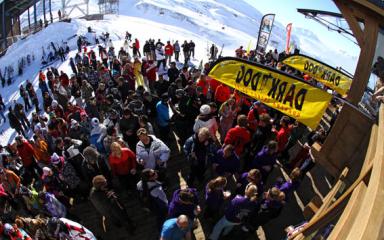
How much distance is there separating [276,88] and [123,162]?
3308 mm

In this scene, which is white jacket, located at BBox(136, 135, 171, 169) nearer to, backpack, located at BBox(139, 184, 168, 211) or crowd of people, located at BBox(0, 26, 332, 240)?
crowd of people, located at BBox(0, 26, 332, 240)

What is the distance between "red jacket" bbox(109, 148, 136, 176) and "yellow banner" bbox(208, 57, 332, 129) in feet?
8.17

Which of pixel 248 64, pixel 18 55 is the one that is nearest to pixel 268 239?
pixel 248 64

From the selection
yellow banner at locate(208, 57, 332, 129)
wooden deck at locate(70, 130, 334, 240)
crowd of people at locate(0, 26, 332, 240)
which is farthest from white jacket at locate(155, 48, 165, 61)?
yellow banner at locate(208, 57, 332, 129)

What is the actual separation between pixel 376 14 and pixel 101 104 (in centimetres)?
734

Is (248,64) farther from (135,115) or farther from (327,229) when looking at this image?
(327,229)

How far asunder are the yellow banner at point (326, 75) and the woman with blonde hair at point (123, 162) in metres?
6.02

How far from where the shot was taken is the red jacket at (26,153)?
8.23 metres

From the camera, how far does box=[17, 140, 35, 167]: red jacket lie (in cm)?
823

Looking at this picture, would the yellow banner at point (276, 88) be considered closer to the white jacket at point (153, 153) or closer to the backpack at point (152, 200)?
Answer: the white jacket at point (153, 153)

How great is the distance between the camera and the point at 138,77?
12.4m

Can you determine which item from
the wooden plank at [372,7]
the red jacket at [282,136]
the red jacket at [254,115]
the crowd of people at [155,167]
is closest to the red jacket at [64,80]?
the crowd of people at [155,167]

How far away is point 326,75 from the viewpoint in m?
9.49

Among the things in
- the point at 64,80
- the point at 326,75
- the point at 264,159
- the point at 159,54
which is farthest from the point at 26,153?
the point at 159,54
